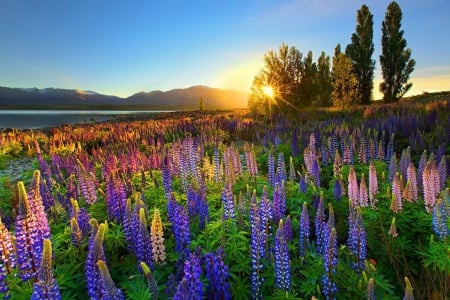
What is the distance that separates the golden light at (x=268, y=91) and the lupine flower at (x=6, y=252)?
20.8 metres

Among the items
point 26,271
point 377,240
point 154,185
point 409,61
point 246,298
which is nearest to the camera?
point 26,271

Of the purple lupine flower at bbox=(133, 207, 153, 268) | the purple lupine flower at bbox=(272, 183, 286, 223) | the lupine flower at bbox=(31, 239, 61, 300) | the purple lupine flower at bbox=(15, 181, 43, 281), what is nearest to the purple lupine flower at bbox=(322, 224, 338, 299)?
the purple lupine flower at bbox=(272, 183, 286, 223)

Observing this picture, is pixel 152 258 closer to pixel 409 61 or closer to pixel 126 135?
pixel 126 135

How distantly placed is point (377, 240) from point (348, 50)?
41.1 meters

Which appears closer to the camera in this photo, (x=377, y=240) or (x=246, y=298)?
(x=246, y=298)

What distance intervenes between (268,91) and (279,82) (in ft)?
3.39

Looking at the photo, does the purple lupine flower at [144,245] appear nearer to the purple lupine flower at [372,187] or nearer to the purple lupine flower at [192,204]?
the purple lupine flower at [192,204]

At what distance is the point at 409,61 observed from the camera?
3872 cm

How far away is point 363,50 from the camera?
39.5 m

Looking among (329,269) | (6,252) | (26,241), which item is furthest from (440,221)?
(6,252)

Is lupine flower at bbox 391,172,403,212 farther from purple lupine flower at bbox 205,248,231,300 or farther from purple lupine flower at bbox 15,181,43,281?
purple lupine flower at bbox 15,181,43,281

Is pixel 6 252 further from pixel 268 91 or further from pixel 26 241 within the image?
pixel 268 91

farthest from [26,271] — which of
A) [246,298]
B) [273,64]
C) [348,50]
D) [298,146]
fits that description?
[348,50]

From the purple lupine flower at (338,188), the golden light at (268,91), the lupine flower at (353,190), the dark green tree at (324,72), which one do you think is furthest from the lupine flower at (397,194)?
the dark green tree at (324,72)
